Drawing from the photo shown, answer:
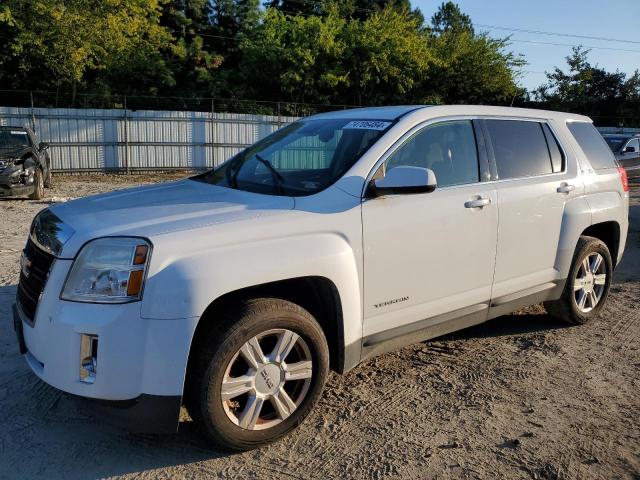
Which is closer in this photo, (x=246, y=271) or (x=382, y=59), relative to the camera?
(x=246, y=271)

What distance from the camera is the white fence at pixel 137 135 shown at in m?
20.8

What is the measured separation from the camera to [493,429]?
134 inches

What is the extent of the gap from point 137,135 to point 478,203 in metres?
20.0

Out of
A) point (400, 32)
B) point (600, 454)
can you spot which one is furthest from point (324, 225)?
point (400, 32)

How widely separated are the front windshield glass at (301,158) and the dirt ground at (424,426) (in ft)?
4.54

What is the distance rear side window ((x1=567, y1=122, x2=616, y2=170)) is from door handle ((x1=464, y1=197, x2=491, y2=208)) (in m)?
1.61

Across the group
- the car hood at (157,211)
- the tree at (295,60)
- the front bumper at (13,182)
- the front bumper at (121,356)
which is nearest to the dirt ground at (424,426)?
the front bumper at (121,356)

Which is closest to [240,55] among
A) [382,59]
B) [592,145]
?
[382,59]

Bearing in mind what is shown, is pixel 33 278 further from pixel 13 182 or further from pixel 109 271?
pixel 13 182

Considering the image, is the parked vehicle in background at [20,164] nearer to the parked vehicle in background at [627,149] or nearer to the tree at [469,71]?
the parked vehicle in background at [627,149]

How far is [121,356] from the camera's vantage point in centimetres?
273

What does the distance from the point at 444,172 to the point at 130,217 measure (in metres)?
2.06

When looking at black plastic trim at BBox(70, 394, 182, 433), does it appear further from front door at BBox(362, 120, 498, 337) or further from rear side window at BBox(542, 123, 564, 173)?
rear side window at BBox(542, 123, 564, 173)

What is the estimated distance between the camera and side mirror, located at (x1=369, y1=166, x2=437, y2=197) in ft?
11.1
